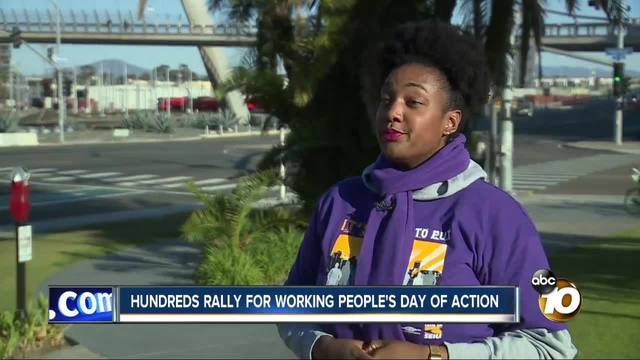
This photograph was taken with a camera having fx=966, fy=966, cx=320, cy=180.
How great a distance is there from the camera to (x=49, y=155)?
35.7 meters

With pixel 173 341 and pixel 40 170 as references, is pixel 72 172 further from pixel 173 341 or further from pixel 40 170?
pixel 173 341

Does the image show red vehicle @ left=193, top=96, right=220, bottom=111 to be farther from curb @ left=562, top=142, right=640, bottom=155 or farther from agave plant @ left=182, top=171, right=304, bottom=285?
agave plant @ left=182, top=171, right=304, bottom=285

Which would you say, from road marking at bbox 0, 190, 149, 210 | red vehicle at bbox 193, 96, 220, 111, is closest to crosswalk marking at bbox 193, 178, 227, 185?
road marking at bbox 0, 190, 149, 210

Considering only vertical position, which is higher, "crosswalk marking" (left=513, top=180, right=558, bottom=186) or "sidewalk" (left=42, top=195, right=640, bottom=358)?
"crosswalk marking" (left=513, top=180, right=558, bottom=186)

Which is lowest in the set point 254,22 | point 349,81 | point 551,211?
point 551,211

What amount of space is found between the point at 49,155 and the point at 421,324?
35.1 m

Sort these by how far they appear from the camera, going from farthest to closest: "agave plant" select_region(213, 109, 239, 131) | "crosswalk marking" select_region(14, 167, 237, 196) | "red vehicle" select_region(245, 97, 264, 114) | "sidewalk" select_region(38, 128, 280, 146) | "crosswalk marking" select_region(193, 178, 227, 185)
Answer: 1. "agave plant" select_region(213, 109, 239, 131)
2. "sidewalk" select_region(38, 128, 280, 146)
3. "crosswalk marking" select_region(193, 178, 227, 185)
4. "crosswalk marking" select_region(14, 167, 237, 196)
5. "red vehicle" select_region(245, 97, 264, 114)

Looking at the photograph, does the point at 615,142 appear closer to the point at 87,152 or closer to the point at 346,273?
the point at 87,152

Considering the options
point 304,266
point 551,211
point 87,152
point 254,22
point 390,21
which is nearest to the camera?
point 304,266

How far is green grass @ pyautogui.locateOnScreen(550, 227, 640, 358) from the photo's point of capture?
745 centimetres

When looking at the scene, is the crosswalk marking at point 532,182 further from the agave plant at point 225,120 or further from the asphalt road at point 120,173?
the agave plant at point 225,120

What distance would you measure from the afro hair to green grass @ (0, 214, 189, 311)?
7246 mm

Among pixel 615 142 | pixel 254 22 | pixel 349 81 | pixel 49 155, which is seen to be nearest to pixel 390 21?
pixel 349 81

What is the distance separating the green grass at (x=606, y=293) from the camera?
7.45m
